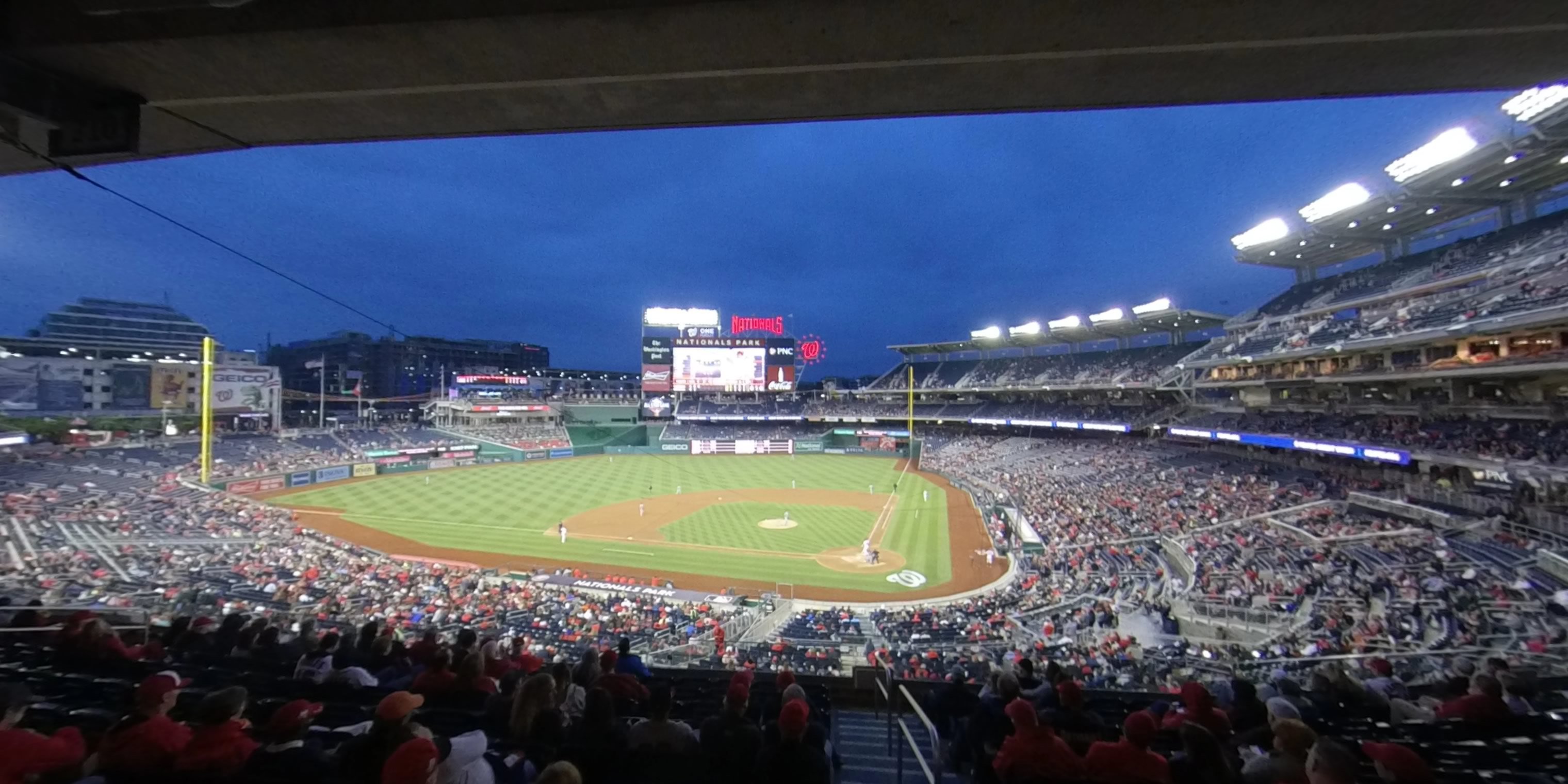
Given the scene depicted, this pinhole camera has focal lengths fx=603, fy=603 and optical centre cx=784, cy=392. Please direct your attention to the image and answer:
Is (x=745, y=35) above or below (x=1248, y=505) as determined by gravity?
above

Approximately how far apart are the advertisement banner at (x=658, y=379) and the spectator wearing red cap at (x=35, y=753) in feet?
194

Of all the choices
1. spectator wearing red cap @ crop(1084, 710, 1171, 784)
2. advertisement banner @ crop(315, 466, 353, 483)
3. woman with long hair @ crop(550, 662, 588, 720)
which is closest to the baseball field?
advertisement banner @ crop(315, 466, 353, 483)

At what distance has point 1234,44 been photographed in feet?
10.5

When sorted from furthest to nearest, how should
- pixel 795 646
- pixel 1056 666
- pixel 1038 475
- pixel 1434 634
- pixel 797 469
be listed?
pixel 797 469, pixel 1038 475, pixel 795 646, pixel 1434 634, pixel 1056 666

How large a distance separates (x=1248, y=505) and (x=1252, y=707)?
866 inches

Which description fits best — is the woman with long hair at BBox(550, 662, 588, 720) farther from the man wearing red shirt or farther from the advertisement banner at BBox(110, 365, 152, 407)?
the advertisement banner at BBox(110, 365, 152, 407)

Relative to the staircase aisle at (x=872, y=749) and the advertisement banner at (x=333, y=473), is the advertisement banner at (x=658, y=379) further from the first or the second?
the staircase aisle at (x=872, y=749)

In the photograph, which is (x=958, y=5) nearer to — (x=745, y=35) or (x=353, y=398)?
(x=745, y=35)

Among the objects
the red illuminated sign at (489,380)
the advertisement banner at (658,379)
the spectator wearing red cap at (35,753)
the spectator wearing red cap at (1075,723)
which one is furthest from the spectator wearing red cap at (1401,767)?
the red illuminated sign at (489,380)

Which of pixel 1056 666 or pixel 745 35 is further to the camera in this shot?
pixel 1056 666

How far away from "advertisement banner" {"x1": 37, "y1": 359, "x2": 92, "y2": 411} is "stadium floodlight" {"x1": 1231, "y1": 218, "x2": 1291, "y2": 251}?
193 feet

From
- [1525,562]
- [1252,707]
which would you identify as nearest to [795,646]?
[1252,707]

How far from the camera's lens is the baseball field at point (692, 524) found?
21.5m

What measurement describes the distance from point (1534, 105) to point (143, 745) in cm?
2810
